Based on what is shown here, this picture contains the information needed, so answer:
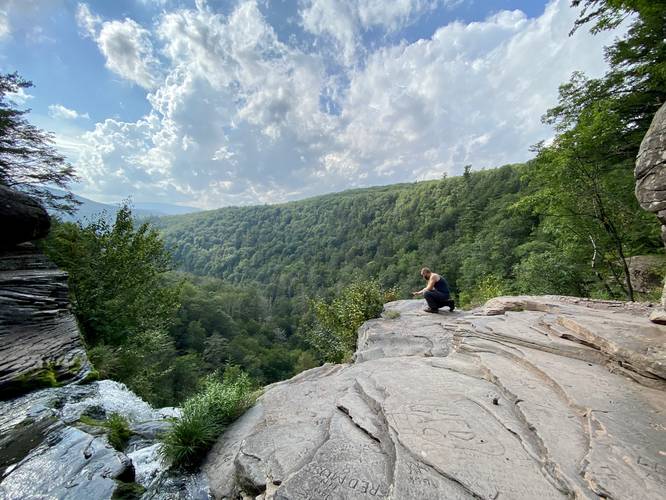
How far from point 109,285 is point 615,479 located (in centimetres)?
1889

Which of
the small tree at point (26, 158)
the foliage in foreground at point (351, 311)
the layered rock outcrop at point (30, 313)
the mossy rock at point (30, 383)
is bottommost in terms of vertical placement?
the foliage in foreground at point (351, 311)

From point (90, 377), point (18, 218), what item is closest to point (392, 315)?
point (90, 377)

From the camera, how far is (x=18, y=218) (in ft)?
33.3

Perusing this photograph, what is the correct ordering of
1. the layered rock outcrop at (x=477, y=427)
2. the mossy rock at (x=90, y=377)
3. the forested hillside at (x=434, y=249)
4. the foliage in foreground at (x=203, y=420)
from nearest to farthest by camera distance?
1. the layered rock outcrop at (x=477, y=427)
2. the foliage in foreground at (x=203, y=420)
3. the mossy rock at (x=90, y=377)
4. the forested hillside at (x=434, y=249)

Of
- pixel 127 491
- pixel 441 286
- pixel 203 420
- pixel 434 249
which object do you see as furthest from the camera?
pixel 434 249

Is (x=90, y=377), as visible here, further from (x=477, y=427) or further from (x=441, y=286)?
(x=441, y=286)

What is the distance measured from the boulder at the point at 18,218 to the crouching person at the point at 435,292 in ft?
49.8

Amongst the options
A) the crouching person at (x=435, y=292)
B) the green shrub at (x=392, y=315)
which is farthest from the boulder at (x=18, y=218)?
the crouching person at (x=435, y=292)

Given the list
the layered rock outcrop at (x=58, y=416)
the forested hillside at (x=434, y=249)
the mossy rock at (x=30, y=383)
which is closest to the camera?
the layered rock outcrop at (x=58, y=416)

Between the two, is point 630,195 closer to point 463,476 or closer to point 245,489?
point 463,476

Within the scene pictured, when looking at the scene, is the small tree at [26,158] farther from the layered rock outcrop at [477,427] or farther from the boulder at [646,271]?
the boulder at [646,271]

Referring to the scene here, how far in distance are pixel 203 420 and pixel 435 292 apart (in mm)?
9181

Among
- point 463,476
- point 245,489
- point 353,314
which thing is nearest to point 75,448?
point 245,489

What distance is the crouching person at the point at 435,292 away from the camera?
1113 cm
